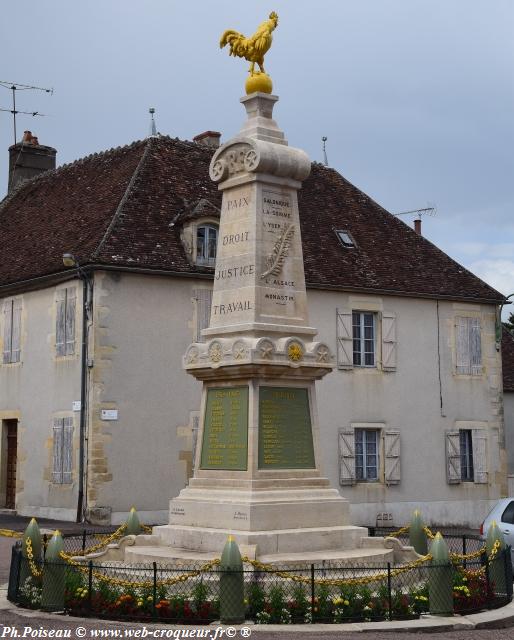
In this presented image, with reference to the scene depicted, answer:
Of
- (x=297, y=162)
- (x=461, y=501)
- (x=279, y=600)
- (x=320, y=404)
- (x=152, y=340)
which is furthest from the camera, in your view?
(x=461, y=501)

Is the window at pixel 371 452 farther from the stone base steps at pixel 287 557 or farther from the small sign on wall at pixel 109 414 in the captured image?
the stone base steps at pixel 287 557

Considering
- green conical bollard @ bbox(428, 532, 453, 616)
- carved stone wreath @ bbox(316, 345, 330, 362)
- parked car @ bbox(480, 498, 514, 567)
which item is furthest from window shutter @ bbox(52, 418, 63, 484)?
green conical bollard @ bbox(428, 532, 453, 616)

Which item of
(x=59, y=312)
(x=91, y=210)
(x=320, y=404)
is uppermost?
(x=91, y=210)

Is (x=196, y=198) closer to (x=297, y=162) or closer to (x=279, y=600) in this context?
(x=297, y=162)

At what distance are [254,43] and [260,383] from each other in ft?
13.9

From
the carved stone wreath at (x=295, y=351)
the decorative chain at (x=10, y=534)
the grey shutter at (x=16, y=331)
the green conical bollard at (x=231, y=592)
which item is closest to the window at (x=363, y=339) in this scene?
the grey shutter at (x=16, y=331)

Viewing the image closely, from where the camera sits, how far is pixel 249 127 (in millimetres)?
12430

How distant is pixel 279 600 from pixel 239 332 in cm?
320

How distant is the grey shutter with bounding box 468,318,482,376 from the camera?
25172 mm

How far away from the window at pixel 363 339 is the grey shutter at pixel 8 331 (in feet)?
26.1

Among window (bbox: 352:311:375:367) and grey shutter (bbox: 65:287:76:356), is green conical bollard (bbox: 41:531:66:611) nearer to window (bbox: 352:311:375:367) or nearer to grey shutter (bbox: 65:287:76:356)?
grey shutter (bbox: 65:287:76:356)

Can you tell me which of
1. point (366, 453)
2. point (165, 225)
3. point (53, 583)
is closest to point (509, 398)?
point (366, 453)

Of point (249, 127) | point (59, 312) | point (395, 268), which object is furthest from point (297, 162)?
point (395, 268)

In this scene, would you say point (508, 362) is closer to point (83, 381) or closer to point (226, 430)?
point (83, 381)
